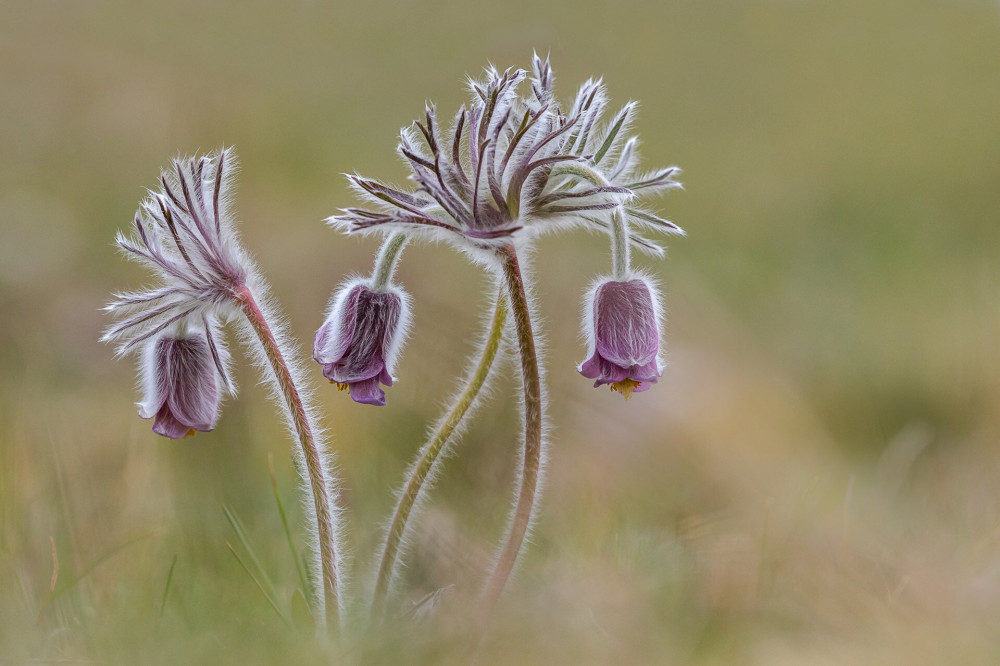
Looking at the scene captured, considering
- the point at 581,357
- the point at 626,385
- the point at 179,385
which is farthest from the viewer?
the point at 581,357

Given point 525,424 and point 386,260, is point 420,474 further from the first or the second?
point 386,260

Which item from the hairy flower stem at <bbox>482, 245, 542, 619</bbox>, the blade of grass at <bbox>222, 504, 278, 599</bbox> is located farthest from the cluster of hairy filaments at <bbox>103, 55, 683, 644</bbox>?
the blade of grass at <bbox>222, 504, 278, 599</bbox>

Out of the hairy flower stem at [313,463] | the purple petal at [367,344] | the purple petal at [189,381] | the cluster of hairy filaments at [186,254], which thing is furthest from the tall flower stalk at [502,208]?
the purple petal at [189,381]

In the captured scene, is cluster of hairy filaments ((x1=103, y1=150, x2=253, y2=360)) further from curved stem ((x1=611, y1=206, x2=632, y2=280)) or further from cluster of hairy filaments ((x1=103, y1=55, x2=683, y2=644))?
curved stem ((x1=611, y1=206, x2=632, y2=280))

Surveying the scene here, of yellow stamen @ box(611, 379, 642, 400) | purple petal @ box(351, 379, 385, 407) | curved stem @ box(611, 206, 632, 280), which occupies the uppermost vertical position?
curved stem @ box(611, 206, 632, 280)

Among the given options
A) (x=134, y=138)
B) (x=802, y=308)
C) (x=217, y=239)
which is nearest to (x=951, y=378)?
(x=802, y=308)

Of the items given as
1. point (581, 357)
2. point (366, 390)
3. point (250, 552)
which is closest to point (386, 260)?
point (366, 390)
